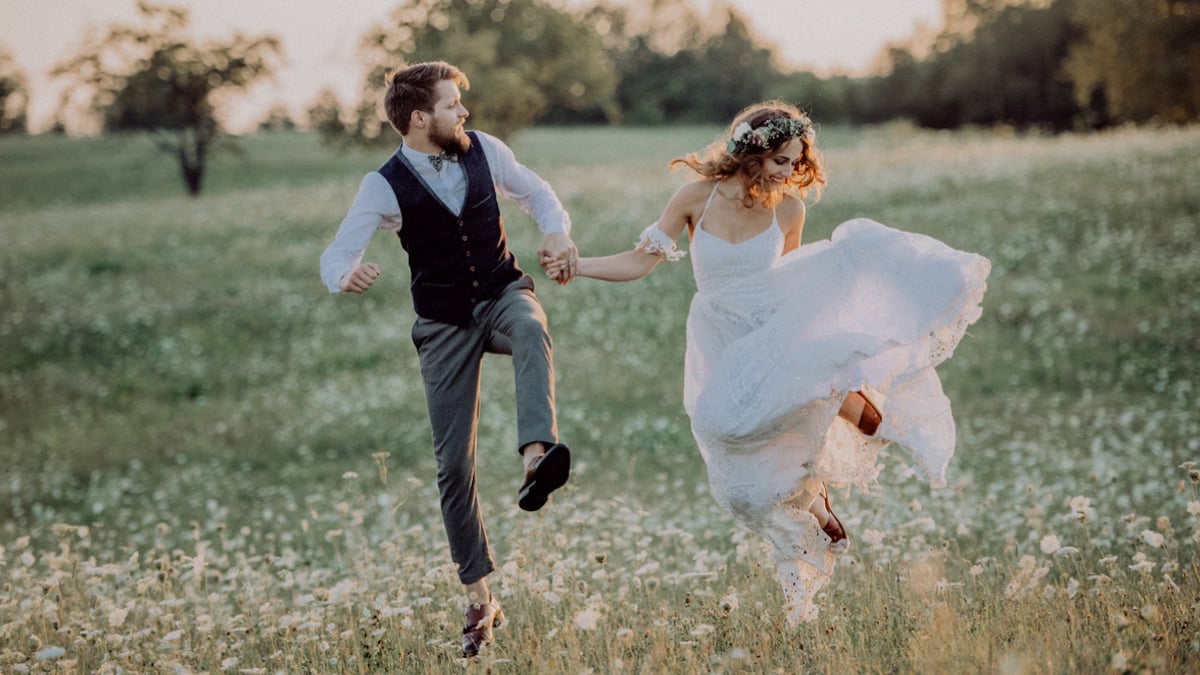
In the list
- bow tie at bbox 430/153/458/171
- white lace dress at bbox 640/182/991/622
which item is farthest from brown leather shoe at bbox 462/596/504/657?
bow tie at bbox 430/153/458/171

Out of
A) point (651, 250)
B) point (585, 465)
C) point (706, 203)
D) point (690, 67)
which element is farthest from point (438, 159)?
point (690, 67)

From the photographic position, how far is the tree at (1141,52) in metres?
38.1

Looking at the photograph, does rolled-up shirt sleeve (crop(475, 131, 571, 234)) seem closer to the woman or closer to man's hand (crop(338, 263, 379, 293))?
the woman

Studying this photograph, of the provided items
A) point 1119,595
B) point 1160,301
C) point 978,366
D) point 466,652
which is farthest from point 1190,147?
point 466,652

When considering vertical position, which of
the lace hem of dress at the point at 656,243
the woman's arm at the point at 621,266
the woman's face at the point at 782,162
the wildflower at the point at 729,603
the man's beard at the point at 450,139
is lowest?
the wildflower at the point at 729,603

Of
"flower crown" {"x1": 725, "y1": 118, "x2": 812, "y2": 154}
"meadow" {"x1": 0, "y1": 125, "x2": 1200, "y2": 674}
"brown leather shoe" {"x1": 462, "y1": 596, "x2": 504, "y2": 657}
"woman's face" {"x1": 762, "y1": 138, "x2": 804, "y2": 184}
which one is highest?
"flower crown" {"x1": 725, "y1": 118, "x2": 812, "y2": 154}

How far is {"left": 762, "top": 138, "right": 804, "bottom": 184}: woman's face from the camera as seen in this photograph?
527 centimetres

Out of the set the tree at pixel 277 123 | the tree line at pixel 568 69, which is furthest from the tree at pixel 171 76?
the tree at pixel 277 123

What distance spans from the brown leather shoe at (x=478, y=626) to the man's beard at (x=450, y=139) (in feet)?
7.27

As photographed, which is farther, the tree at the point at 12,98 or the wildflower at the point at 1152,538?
the tree at the point at 12,98

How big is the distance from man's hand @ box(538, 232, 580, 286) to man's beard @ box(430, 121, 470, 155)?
602mm

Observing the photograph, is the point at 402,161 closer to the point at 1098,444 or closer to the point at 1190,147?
the point at 1098,444

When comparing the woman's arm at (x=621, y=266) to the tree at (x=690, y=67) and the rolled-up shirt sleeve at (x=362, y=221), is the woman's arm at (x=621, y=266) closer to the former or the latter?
the rolled-up shirt sleeve at (x=362, y=221)

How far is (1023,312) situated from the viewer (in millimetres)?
14953
